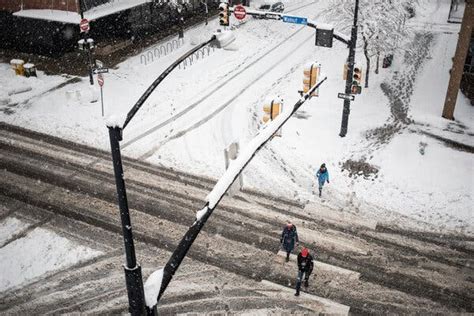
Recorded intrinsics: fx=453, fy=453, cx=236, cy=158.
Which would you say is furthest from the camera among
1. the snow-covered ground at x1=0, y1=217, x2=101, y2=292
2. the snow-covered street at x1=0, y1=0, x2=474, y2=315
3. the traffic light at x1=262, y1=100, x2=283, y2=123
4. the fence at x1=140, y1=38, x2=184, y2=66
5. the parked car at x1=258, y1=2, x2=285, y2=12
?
the parked car at x1=258, y1=2, x2=285, y2=12

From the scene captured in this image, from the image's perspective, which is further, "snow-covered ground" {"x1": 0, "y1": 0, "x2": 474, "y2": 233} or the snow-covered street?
"snow-covered ground" {"x1": 0, "y1": 0, "x2": 474, "y2": 233}

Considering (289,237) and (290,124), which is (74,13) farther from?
(289,237)

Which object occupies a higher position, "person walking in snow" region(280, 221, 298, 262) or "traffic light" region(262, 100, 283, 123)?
"traffic light" region(262, 100, 283, 123)

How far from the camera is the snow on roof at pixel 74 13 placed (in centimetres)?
2808

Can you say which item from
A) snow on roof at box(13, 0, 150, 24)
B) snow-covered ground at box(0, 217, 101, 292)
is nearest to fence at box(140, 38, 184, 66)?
snow on roof at box(13, 0, 150, 24)

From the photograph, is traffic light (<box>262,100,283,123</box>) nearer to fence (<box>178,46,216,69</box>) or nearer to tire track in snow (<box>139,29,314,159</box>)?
tire track in snow (<box>139,29,314,159</box>)

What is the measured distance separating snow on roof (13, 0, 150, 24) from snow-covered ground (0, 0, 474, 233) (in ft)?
11.1

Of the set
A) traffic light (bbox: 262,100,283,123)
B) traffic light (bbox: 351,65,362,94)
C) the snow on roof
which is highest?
traffic light (bbox: 262,100,283,123)

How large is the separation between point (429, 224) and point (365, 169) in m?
3.91

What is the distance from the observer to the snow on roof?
2808cm

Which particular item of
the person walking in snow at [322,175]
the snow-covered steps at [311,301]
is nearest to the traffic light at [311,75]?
the person walking in snow at [322,175]

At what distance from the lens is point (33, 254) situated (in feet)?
47.6

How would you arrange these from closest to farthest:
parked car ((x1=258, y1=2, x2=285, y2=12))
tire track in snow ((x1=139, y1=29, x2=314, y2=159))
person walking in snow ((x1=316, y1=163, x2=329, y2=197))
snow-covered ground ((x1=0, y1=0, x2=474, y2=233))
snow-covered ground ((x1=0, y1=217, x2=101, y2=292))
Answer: snow-covered ground ((x1=0, y1=217, x2=101, y2=292))
person walking in snow ((x1=316, y1=163, x2=329, y2=197))
snow-covered ground ((x1=0, y1=0, x2=474, y2=233))
tire track in snow ((x1=139, y1=29, x2=314, y2=159))
parked car ((x1=258, y1=2, x2=285, y2=12))

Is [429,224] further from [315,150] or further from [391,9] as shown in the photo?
[391,9]
